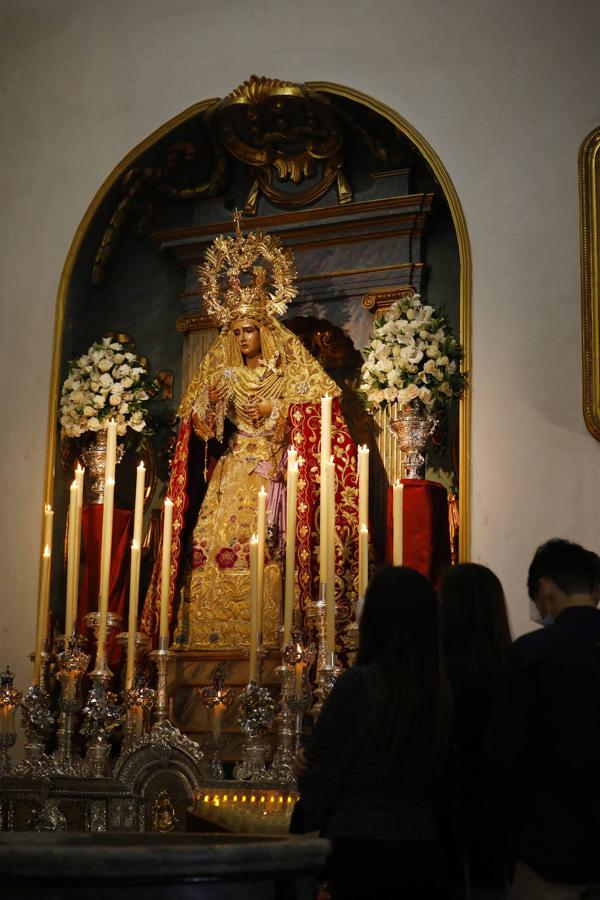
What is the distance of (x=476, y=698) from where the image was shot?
2.87 metres

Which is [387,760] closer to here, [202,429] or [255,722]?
[255,722]

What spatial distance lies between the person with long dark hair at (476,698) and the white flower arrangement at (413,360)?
2533 mm

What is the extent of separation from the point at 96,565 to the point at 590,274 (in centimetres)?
259

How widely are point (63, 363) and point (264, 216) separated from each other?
4.10 feet

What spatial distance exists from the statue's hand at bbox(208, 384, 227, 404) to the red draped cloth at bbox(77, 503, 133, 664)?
748 mm

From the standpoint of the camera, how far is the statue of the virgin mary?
5801mm

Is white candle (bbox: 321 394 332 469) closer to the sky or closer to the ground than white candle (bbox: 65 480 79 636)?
closer to the sky

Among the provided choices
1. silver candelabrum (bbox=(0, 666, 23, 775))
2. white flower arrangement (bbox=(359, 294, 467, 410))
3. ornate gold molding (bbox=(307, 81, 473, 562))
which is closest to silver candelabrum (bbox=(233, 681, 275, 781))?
silver candelabrum (bbox=(0, 666, 23, 775))

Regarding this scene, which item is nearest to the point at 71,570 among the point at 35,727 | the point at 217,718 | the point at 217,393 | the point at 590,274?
the point at 35,727

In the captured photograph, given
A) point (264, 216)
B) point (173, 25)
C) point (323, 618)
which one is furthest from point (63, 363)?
point (323, 618)

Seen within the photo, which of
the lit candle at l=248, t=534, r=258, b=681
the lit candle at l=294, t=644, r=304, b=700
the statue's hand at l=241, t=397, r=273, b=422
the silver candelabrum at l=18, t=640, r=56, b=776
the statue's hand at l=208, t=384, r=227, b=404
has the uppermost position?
the statue's hand at l=208, t=384, r=227, b=404

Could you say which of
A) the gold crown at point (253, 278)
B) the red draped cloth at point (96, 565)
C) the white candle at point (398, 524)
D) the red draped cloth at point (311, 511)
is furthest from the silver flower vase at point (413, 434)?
the red draped cloth at point (96, 565)

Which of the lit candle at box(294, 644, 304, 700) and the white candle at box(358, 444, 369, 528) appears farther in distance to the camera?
the white candle at box(358, 444, 369, 528)

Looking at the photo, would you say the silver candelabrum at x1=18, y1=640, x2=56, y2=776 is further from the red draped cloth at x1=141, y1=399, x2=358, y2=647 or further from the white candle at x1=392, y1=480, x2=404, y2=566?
the white candle at x1=392, y1=480, x2=404, y2=566
